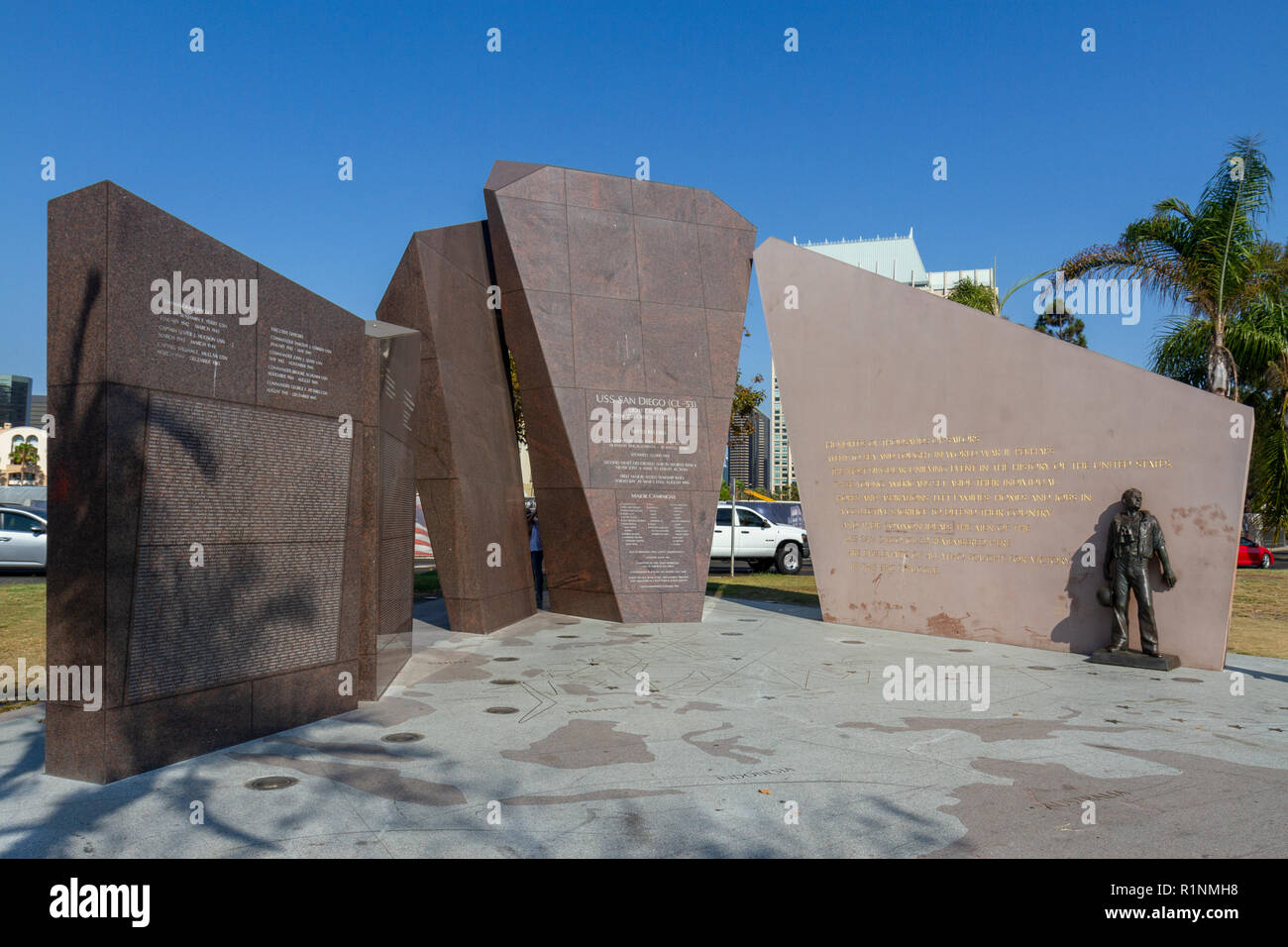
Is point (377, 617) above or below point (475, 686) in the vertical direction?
above

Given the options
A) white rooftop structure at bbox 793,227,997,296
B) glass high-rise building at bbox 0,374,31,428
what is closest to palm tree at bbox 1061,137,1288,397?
white rooftop structure at bbox 793,227,997,296

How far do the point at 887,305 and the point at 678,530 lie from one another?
411 cm

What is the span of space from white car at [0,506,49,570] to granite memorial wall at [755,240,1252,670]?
15973 mm

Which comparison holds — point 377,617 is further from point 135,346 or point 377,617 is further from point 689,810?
point 689,810

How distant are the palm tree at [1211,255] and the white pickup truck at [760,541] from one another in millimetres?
9635

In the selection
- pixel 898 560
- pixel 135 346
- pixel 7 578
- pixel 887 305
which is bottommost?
pixel 7 578

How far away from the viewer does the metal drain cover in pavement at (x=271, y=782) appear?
5.11 metres

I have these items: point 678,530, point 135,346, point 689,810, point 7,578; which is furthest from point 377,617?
point 7,578

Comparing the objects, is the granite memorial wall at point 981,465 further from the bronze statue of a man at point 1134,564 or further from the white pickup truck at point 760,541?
the white pickup truck at point 760,541

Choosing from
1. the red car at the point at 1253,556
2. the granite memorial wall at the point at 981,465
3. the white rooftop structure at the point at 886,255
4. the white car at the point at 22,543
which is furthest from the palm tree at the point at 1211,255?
the white rooftop structure at the point at 886,255

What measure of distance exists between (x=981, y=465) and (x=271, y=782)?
875 centimetres

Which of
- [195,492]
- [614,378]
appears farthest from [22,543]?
[195,492]

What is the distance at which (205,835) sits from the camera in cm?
436

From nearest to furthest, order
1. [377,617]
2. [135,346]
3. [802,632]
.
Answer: [135,346] < [377,617] < [802,632]
